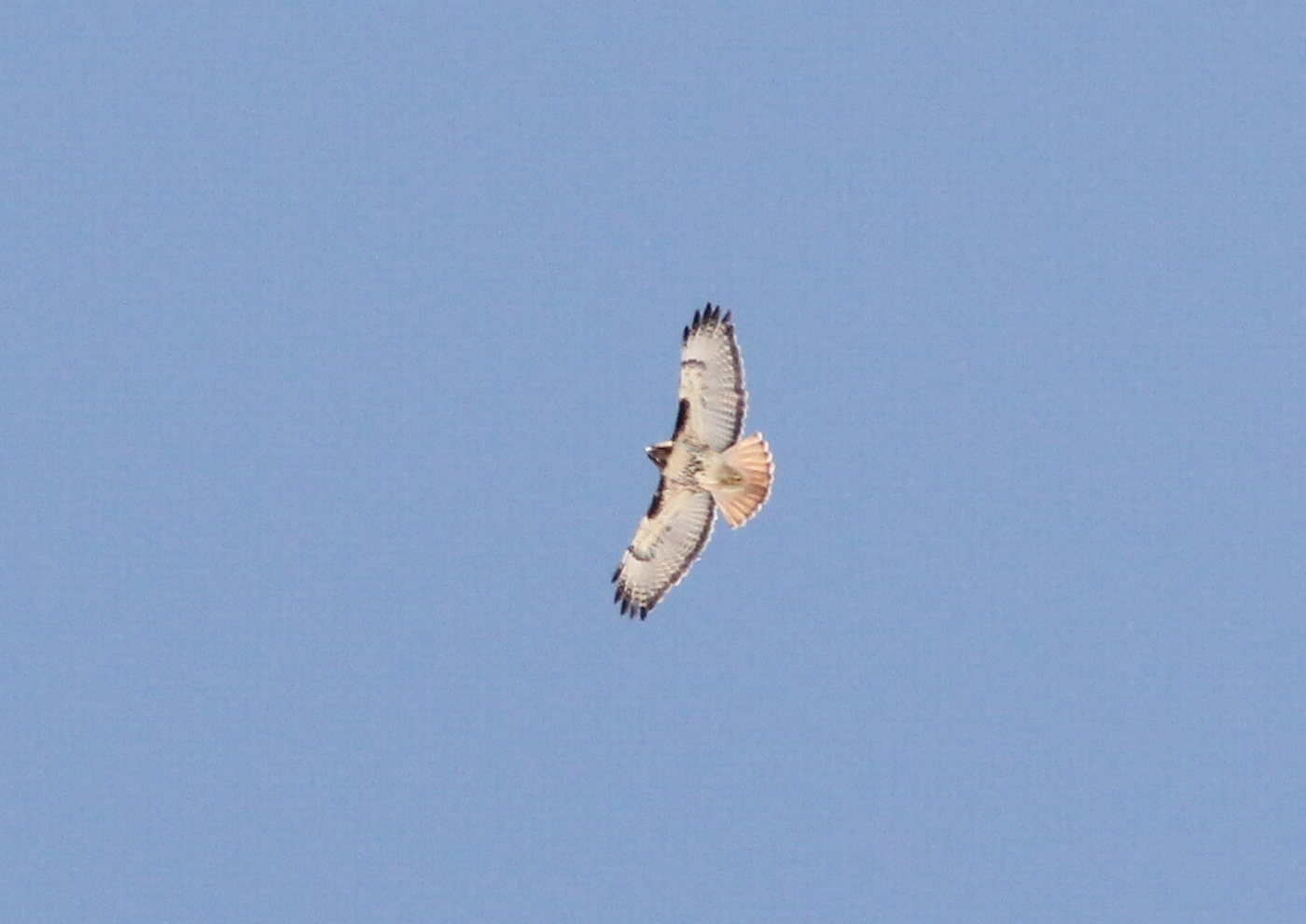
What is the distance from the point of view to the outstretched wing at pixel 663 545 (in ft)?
63.6

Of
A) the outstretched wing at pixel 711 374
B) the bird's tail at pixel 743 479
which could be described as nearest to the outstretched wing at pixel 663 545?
the bird's tail at pixel 743 479

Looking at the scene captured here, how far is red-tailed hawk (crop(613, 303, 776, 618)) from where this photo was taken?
18344 millimetres

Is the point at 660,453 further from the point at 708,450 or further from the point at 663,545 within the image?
the point at 663,545

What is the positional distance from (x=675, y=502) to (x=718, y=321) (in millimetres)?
1766

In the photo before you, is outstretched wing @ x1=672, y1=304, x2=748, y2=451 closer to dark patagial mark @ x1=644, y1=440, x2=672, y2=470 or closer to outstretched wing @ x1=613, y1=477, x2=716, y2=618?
dark patagial mark @ x1=644, y1=440, x2=672, y2=470

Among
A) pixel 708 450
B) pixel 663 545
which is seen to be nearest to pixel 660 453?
pixel 708 450

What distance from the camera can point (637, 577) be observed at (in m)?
20.1

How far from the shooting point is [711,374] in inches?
724

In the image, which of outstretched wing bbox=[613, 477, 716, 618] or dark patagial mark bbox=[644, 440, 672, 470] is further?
outstretched wing bbox=[613, 477, 716, 618]

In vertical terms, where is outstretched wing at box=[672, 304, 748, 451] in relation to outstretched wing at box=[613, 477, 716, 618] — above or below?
above

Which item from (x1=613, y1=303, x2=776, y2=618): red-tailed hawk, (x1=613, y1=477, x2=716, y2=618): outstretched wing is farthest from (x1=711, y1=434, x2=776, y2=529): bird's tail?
(x1=613, y1=477, x2=716, y2=618): outstretched wing

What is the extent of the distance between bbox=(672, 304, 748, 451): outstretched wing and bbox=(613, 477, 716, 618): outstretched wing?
33.5 inches

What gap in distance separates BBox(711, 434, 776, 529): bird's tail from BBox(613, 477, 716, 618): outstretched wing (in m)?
0.35

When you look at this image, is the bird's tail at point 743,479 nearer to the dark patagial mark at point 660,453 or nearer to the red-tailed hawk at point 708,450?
the red-tailed hawk at point 708,450
